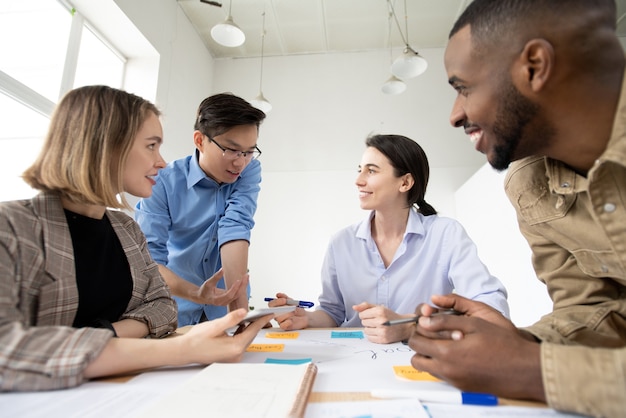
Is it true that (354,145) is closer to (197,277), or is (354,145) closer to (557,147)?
(197,277)

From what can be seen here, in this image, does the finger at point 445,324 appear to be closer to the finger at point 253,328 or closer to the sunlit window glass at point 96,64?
the finger at point 253,328

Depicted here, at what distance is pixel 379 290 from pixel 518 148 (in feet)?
2.77

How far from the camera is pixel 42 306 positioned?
0.70 meters

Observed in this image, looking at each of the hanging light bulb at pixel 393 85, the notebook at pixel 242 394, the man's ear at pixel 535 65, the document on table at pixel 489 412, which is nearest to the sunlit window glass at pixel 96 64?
the hanging light bulb at pixel 393 85

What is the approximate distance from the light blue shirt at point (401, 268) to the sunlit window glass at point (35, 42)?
2380mm

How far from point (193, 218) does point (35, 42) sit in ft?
6.63

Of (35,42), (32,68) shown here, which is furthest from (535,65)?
(35,42)

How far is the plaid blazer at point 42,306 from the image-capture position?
55 centimetres

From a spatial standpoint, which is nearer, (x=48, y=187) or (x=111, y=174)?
(x=48, y=187)

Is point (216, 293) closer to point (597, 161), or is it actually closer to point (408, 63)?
point (597, 161)

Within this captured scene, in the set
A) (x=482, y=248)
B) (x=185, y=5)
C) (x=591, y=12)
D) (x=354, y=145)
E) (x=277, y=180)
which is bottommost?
(x=482, y=248)

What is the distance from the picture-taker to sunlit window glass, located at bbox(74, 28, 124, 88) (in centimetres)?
283

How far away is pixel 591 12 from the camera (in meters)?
0.68

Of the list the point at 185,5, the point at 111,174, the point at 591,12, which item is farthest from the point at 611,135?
the point at 185,5
